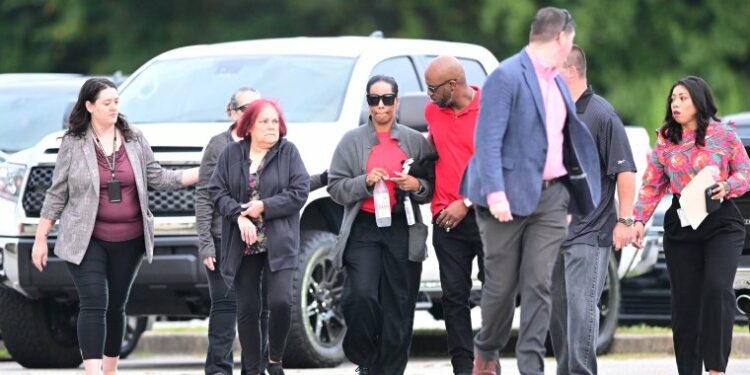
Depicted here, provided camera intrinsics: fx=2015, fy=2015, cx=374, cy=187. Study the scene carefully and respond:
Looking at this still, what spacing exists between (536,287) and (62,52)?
26.7 metres

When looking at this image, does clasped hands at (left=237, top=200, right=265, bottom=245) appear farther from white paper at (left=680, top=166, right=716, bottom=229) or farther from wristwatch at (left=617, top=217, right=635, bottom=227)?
white paper at (left=680, top=166, right=716, bottom=229)

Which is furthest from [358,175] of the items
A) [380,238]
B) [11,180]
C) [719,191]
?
[11,180]

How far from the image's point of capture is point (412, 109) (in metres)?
12.0

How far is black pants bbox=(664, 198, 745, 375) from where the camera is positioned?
10312 millimetres

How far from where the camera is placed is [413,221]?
417 inches

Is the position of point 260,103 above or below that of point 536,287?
above

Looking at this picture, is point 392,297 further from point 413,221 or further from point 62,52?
point 62,52

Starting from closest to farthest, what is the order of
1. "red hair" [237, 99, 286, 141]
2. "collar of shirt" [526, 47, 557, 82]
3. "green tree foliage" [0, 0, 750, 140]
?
"collar of shirt" [526, 47, 557, 82] → "red hair" [237, 99, 286, 141] → "green tree foliage" [0, 0, 750, 140]

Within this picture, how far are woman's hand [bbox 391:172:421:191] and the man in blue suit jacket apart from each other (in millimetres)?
1032

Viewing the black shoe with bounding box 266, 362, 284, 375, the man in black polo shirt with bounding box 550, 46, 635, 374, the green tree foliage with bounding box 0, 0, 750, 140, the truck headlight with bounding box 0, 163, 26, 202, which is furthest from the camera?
the green tree foliage with bounding box 0, 0, 750, 140

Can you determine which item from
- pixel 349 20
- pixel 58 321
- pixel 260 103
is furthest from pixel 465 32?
pixel 260 103

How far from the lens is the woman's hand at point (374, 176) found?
10430 millimetres

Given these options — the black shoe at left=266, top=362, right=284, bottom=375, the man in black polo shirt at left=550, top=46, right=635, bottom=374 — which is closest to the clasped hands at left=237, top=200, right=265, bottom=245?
the black shoe at left=266, top=362, right=284, bottom=375

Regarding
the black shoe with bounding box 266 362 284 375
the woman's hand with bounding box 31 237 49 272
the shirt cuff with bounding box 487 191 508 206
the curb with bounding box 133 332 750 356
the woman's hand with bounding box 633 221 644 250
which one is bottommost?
the curb with bounding box 133 332 750 356
